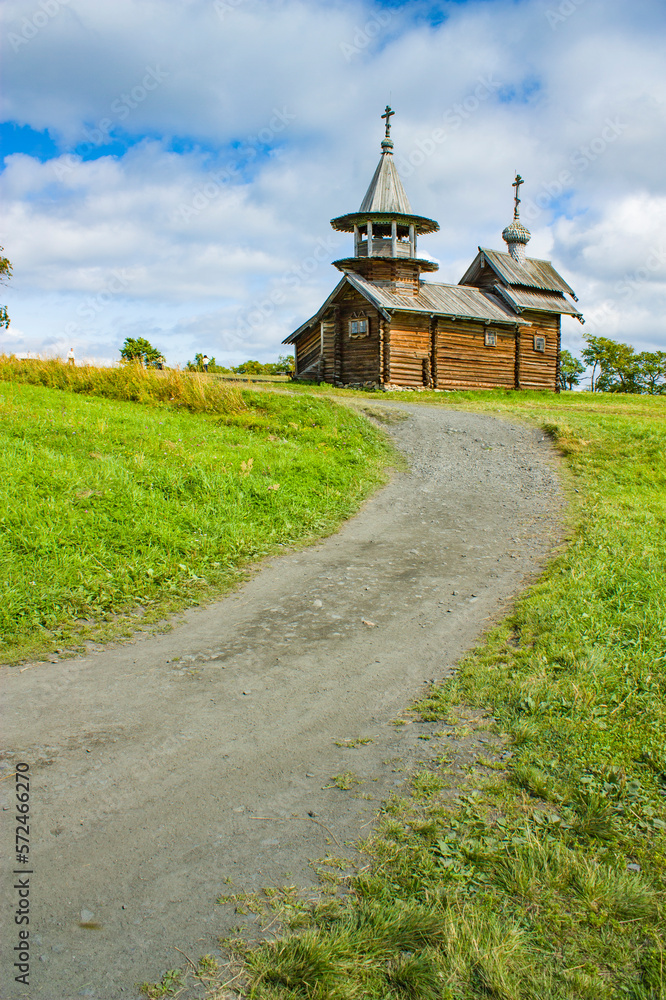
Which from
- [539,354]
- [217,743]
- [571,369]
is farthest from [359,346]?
[571,369]

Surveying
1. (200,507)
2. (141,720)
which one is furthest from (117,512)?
(141,720)

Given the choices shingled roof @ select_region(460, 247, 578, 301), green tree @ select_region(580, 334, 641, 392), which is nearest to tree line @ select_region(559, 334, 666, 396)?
green tree @ select_region(580, 334, 641, 392)

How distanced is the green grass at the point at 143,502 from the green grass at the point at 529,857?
3526mm

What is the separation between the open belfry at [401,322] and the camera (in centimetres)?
2808

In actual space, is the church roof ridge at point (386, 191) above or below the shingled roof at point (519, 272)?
above

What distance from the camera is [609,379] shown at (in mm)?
63312

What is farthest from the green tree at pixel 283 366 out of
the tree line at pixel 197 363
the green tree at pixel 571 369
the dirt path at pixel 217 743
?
the dirt path at pixel 217 743

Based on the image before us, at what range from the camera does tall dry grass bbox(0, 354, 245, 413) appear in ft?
54.5

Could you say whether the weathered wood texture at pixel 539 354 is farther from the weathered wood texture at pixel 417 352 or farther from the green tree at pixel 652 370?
the green tree at pixel 652 370

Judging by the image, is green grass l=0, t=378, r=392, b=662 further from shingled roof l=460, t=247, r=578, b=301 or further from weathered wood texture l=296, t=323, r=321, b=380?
shingled roof l=460, t=247, r=578, b=301

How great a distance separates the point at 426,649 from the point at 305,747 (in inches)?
68.9

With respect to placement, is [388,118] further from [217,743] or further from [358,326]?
[217,743]

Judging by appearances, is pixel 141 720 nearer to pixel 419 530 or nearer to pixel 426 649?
pixel 426 649

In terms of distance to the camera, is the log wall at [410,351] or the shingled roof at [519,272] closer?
the log wall at [410,351]
